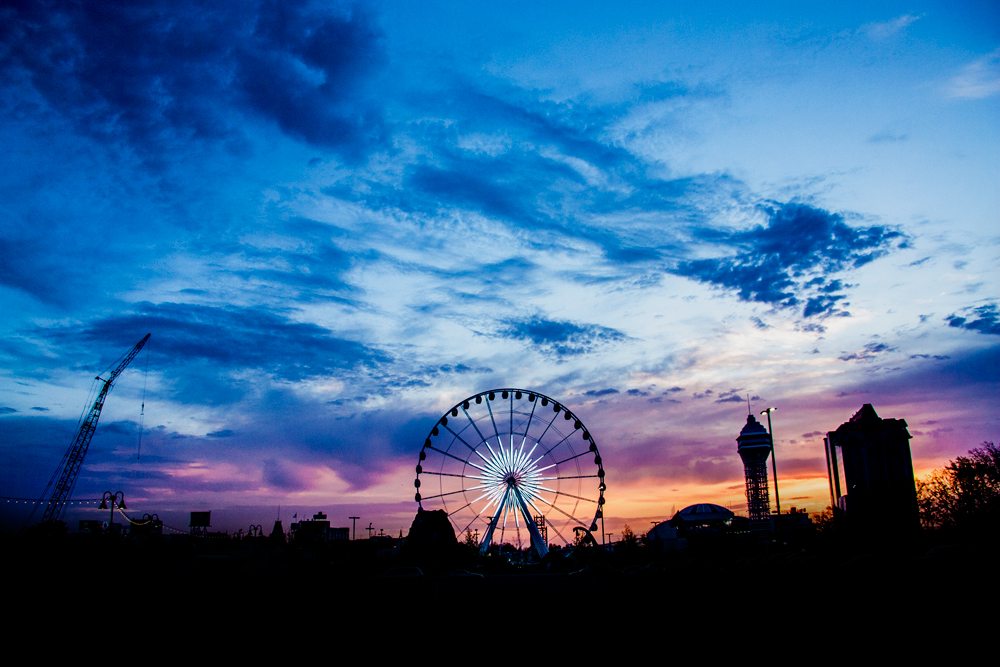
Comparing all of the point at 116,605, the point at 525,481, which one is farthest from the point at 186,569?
the point at 525,481

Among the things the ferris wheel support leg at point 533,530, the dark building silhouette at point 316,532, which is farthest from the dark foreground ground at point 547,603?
the dark building silhouette at point 316,532

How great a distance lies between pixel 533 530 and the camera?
7319 centimetres

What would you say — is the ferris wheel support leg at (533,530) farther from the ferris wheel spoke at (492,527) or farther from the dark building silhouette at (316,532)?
the dark building silhouette at (316,532)

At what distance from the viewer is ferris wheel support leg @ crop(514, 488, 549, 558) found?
7194 centimetres

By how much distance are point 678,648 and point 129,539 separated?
4292 inches

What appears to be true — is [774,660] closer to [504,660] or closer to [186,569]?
[504,660]

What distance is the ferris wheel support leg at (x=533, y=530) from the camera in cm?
7194

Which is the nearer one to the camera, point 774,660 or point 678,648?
point 774,660

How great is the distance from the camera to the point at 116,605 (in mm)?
40219

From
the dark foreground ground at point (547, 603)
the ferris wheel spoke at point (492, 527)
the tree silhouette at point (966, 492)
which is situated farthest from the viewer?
the tree silhouette at point (966, 492)

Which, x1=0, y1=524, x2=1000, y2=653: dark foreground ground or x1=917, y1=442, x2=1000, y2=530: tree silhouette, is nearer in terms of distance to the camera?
x1=0, y1=524, x2=1000, y2=653: dark foreground ground

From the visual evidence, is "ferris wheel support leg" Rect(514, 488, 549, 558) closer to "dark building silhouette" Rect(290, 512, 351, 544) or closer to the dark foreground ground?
the dark foreground ground

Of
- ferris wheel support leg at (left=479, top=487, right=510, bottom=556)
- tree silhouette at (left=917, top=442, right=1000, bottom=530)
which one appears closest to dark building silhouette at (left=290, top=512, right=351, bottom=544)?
ferris wheel support leg at (left=479, top=487, right=510, bottom=556)

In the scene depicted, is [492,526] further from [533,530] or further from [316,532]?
[316,532]
